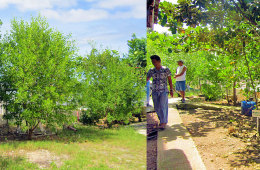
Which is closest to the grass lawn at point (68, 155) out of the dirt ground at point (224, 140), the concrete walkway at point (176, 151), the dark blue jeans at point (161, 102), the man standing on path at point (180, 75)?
the concrete walkway at point (176, 151)

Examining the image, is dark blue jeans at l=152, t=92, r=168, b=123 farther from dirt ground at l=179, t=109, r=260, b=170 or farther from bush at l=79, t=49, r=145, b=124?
bush at l=79, t=49, r=145, b=124

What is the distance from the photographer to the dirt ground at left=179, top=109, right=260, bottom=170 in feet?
7.97

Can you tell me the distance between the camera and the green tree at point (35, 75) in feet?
12.1

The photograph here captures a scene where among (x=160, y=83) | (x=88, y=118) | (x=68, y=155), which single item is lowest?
(x=68, y=155)

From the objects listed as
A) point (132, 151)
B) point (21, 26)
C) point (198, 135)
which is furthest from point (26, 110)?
point (198, 135)

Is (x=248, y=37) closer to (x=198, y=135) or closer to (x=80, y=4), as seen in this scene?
(x=198, y=135)

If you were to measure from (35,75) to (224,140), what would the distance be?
2.85m

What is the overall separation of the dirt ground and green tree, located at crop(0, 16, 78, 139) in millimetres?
2168

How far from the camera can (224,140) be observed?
3.16 metres

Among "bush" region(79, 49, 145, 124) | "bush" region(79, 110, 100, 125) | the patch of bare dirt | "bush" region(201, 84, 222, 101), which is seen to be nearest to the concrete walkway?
the patch of bare dirt

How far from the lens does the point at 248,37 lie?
12.0ft

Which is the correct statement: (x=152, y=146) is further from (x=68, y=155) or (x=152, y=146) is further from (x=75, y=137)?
(x=75, y=137)

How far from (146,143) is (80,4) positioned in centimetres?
186

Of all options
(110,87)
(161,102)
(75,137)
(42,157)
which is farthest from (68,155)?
(110,87)
